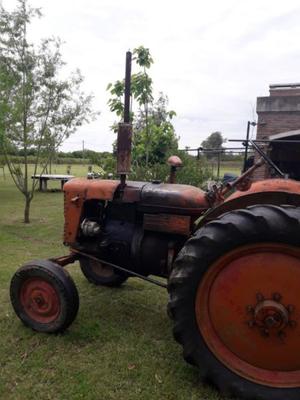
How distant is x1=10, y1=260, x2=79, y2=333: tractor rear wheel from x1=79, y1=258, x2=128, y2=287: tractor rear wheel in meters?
0.97

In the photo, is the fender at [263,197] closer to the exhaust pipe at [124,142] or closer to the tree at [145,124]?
the exhaust pipe at [124,142]

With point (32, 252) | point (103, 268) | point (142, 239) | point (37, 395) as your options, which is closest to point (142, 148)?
point (32, 252)

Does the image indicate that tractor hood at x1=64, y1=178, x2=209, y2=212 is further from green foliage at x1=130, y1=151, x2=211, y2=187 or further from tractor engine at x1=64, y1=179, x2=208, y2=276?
green foliage at x1=130, y1=151, x2=211, y2=187


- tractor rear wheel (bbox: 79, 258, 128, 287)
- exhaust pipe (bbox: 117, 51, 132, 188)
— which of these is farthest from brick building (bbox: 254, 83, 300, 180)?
exhaust pipe (bbox: 117, 51, 132, 188)

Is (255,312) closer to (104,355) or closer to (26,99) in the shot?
(104,355)

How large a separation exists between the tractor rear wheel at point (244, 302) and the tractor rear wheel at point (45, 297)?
993 mm

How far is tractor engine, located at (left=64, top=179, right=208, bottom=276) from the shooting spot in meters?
3.05

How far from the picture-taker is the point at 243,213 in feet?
7.48

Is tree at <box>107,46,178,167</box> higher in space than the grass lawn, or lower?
higher

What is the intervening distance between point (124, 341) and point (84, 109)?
25.5 feet

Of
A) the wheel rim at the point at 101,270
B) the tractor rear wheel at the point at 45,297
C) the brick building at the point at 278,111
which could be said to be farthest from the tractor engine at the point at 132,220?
the brick building at the point at 278,111

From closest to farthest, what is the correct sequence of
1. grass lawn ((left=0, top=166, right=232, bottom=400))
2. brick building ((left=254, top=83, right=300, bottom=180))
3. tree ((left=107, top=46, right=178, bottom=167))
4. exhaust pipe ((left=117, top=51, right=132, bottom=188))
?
grass lawn ((left=0, top=166, right=232, bottom=400)) → exhaust pipe ((left=117, top=51, right=132, bottom=188)) → tree ((left=107, top=46, right=178, bottom=167)) → brick building ((left=254, top=83, right=300, bottom=180))

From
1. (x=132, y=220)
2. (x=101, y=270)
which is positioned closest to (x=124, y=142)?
(x=132, y=220)

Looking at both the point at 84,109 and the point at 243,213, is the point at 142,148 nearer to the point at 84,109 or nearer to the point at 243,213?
the point at 84,109
